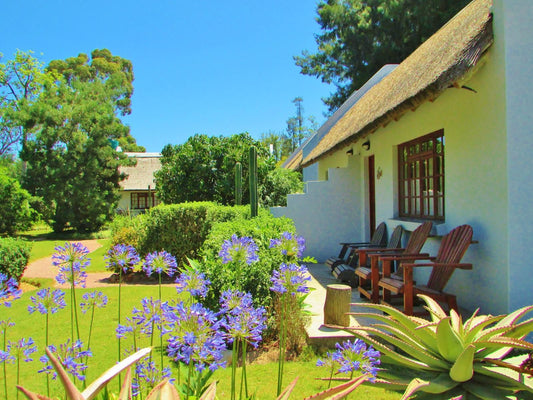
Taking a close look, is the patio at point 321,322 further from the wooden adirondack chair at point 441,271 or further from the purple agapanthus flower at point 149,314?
the purple agapanthus flower at point 149,314

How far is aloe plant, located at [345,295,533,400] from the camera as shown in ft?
8.00

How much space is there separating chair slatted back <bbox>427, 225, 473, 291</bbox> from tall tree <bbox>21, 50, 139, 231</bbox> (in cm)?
2302

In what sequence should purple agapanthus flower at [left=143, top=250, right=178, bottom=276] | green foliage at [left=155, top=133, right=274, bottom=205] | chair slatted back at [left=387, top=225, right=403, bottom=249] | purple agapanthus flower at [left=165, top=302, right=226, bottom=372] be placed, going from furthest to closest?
green foliage at [left=155, top=133, right=274, bottom=205], chair slatted back at [left=387, top=225, right=403, bottom=249], purple agapanthus flower at [left=143, top=250, right=178, bottom=276], purple agapanthus flower at [left=165, top=302, right=226, bottom=372]

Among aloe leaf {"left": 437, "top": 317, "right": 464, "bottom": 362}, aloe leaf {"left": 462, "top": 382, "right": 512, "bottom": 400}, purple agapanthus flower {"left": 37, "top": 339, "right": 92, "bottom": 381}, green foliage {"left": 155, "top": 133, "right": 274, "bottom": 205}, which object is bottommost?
aloe leaf {"left": 462, "top": 382, "right": 512, "bottom": 400}

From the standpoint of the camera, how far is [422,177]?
713cm

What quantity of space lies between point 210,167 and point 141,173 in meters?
20.3

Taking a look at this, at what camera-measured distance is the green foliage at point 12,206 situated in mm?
21672

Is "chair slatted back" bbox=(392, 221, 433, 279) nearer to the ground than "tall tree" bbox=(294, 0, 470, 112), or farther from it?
nearer to the ground

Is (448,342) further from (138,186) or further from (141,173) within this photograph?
(141,173)

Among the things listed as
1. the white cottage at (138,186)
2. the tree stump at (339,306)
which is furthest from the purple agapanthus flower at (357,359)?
the white cottage at (138,186)

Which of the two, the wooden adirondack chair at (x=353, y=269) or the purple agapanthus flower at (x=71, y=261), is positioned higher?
the purple agapanthus flower at (x=71, y=261)

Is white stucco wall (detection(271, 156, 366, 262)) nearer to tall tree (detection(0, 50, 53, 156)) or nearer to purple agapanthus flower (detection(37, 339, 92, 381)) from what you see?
purple agapanthus flower (detection(37, 339, 92, 381))

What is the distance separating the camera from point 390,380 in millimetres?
2660

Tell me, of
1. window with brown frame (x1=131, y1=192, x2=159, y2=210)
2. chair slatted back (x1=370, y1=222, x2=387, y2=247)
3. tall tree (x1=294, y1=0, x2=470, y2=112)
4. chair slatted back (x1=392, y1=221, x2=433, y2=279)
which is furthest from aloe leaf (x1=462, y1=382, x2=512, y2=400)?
window with brown frame (x1=131, y1=192, x2=159, y2=210)
